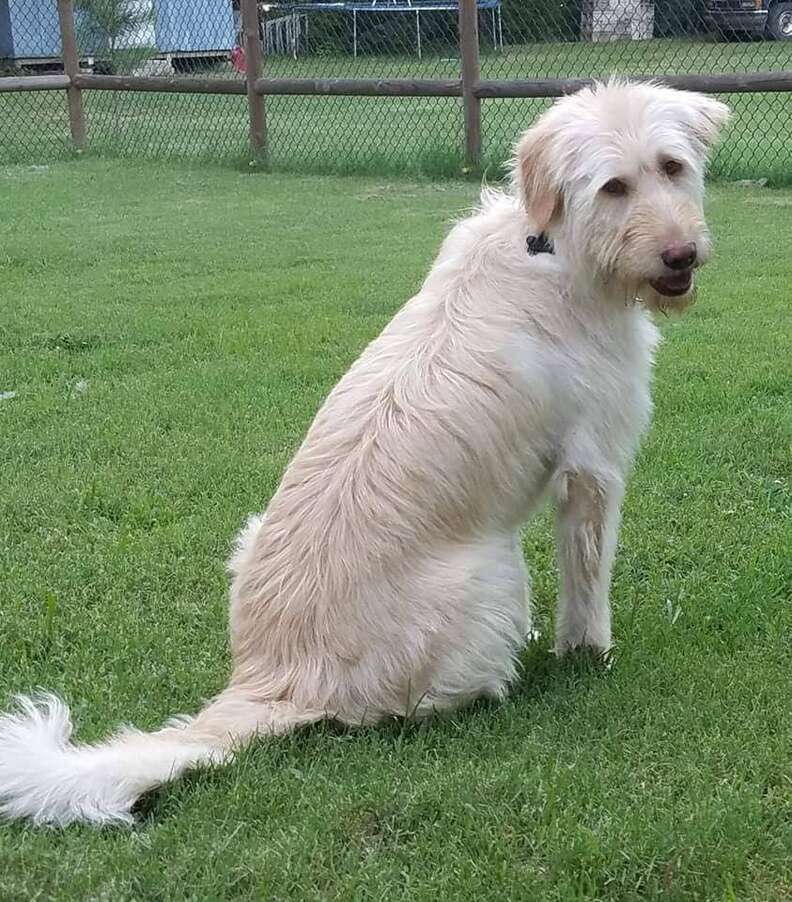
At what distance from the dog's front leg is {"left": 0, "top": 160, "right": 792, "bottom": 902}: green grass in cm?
9

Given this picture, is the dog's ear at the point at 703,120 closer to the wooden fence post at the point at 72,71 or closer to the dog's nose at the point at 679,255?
the dog's nose at the point at 679,255

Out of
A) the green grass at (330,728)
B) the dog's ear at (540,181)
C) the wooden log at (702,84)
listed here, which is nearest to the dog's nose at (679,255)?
the dog's ear at (540,181)

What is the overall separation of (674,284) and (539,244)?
363mm

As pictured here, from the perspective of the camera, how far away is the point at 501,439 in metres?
2.94

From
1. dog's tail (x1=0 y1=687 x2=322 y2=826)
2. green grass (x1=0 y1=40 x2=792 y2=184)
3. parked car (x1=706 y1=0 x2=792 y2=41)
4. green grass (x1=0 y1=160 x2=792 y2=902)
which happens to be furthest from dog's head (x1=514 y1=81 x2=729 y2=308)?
parked car (x1=706 y1=0 x2=792 y2=41)

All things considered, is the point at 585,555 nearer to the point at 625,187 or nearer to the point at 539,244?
the point at 539,244

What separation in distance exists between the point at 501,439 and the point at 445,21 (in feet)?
40.6

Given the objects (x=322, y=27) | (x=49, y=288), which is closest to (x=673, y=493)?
(x=49, y=288)

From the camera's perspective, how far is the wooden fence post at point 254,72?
1296cm

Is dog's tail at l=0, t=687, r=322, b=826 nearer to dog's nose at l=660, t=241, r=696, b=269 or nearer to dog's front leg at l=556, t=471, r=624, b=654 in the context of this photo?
dog's front leg at l=556, t=471, r=624, b=654

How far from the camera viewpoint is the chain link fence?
40.3 ft

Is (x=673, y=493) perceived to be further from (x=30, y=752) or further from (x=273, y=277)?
(x=273, y=277)

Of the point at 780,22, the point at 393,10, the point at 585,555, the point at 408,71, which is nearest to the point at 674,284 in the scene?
the point at 585,555

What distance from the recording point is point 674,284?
2953 millimetres
